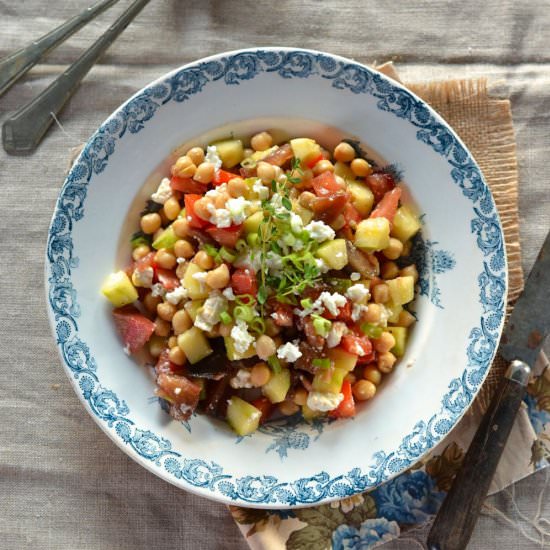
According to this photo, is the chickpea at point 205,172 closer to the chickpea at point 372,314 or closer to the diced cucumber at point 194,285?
the diced cucumber at point 194,285

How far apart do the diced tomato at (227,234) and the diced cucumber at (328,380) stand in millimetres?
725

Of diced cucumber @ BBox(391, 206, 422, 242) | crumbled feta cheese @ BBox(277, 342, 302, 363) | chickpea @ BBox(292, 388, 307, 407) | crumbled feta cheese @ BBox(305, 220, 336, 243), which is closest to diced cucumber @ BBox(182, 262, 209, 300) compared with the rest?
crumbled feta cheese @ BBox(277, 342, 302, 363)

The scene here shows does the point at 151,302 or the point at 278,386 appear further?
the point at 151,302

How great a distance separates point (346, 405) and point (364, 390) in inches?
5.3

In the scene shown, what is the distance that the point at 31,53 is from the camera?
11.2ft

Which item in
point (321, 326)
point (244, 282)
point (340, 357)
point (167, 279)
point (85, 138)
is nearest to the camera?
point (321, 326)

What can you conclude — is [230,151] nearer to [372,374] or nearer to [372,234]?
[372,234]

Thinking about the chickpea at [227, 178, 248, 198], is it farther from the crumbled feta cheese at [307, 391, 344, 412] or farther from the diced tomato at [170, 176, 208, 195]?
the crumbled feta cheese at [307, 391, 344, 412]

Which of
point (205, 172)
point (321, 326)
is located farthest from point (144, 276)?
point (321, 326)

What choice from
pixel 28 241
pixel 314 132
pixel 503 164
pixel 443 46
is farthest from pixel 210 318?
pixel 443 46

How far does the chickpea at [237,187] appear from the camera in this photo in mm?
2898

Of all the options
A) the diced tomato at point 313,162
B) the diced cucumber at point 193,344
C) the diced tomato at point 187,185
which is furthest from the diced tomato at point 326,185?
the diced cucumber at point 193,344

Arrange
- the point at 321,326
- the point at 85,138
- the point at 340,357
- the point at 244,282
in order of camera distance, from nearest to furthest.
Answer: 1. the point at 321,326
2. the point at 244,282
3. the point at 340,357
4. the point at 85,138

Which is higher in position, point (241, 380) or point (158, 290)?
point (158, 290)
